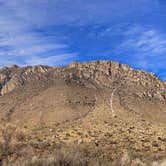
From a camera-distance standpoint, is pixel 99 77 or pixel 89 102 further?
pixel 99 77

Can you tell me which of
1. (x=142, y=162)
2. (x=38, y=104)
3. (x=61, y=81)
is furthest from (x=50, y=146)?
(x=61, y=81)

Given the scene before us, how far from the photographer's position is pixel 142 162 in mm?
28375

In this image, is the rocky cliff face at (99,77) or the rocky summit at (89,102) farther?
the rocky cliff face at (99,77)

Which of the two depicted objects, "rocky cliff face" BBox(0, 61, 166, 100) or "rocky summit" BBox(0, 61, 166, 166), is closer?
"rocky summit" BBox(0, 61, 166, 166)

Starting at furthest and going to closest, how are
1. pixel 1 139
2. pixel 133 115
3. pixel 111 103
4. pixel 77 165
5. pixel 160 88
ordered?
pixel 160 88 < pixel 111 103 < pixel 133 115 < pixel 1 139 < pixel 77 165

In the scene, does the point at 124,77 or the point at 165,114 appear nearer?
the point at 165,114

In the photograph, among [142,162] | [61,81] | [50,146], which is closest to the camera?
[142,162]

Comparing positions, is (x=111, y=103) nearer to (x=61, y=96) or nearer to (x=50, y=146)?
(x=61, y=96)

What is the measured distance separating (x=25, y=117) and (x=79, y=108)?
11559 mm

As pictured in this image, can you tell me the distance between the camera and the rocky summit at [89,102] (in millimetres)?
47969

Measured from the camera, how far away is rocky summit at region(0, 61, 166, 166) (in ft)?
157

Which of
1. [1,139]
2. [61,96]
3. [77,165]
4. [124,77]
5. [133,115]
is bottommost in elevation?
[77,165]

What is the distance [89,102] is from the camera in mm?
95000

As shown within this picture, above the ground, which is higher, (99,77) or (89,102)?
(99,77)
